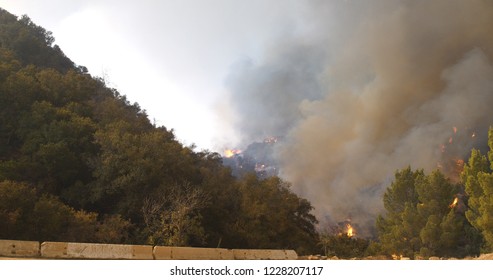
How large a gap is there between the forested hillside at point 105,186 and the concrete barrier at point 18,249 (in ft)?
21.6

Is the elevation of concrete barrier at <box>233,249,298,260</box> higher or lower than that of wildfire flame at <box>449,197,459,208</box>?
lower

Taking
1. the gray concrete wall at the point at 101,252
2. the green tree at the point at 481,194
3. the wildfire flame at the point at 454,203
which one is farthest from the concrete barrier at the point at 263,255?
the wildfire flame at the point at 454,203

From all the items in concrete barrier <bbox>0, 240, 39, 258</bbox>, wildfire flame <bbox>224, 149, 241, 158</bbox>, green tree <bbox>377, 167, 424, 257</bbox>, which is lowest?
concrete barrier <bbox>0, 240, 39, 258</bbox>

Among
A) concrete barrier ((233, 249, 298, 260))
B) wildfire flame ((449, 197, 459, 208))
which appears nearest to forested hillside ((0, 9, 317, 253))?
concrete barrier ((233, 249, 298, 260))

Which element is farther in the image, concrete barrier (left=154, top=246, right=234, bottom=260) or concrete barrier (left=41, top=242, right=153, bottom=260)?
concrete barrier (left=154, top=246, right=234, bottom=260)

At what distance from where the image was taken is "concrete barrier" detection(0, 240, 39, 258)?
9.52 m

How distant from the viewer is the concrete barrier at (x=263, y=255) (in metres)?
13.6

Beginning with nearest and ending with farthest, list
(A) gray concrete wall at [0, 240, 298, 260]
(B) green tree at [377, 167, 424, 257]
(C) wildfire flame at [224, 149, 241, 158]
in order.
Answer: (A) gray concrete wall at [0, 240, 298, 260] → (B) green tree at [377, 167, 424, 257] → (C) wildfire flame at [224, 149, 241, 158]

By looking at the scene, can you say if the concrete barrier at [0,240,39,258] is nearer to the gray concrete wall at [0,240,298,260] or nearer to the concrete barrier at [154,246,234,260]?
the gray concrete wall at [0,240,298,260]

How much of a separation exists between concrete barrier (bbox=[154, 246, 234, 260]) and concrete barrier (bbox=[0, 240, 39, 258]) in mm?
3169

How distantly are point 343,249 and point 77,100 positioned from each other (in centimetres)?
2482

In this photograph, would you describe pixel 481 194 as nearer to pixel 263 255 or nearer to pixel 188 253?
pixel 263 255

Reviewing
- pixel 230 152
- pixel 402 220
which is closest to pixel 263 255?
pixel 402 220

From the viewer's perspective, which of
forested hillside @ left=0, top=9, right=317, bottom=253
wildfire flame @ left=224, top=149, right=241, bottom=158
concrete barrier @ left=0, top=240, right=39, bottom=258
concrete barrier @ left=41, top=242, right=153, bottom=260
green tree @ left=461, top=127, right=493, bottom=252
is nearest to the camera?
concrete barrier @ left=0, top=240, right=39, bottom=258
